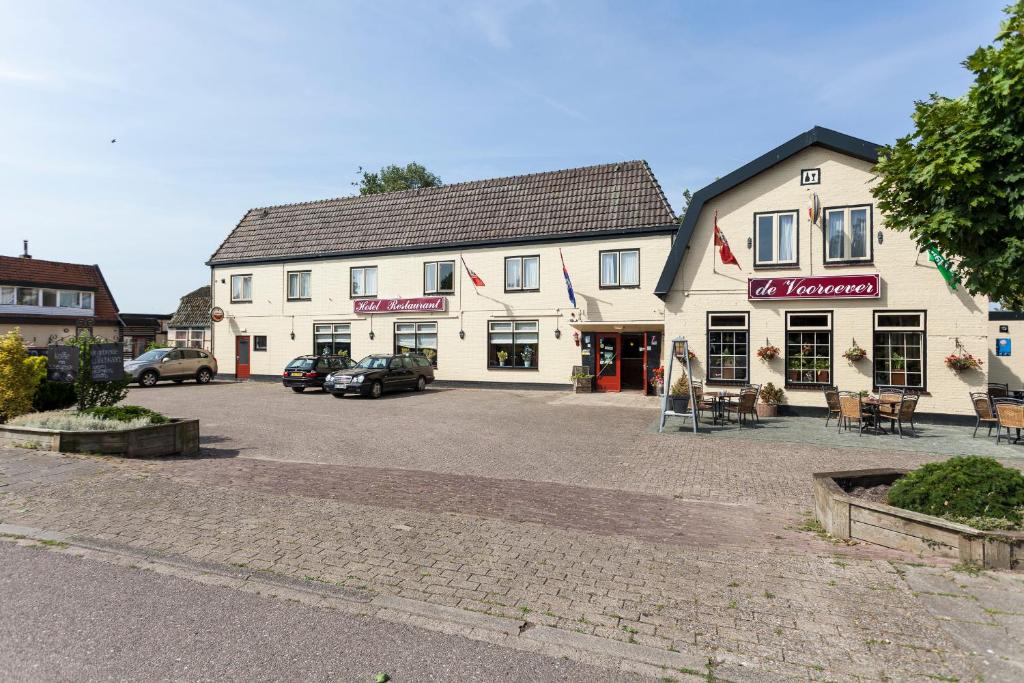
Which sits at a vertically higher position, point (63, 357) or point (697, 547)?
point (63, 357)

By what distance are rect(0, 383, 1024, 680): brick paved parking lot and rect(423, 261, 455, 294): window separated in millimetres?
13766

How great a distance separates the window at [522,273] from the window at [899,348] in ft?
38.0

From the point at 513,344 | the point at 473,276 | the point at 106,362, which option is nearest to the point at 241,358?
the point at 473,276

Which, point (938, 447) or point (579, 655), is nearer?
point (579, 655)

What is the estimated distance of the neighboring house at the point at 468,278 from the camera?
2200 cm

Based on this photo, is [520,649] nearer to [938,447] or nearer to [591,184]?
[938,447]

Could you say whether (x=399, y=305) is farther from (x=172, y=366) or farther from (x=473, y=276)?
(x=172, y=366)

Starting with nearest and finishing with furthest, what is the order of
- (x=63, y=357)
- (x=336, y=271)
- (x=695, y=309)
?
(x=63, y=357) → (x=695, y=309) → (x=336, y=271)

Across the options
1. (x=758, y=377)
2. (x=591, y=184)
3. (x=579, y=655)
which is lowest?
(x=579, y=655)

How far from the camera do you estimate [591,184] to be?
940 inches

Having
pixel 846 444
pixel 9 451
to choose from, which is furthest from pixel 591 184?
pixel 9 451

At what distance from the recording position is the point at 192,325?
124 feet

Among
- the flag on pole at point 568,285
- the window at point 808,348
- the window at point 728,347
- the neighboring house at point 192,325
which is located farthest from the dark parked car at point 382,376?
the neighboring house at point 192,325

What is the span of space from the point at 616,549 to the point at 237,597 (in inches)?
126
